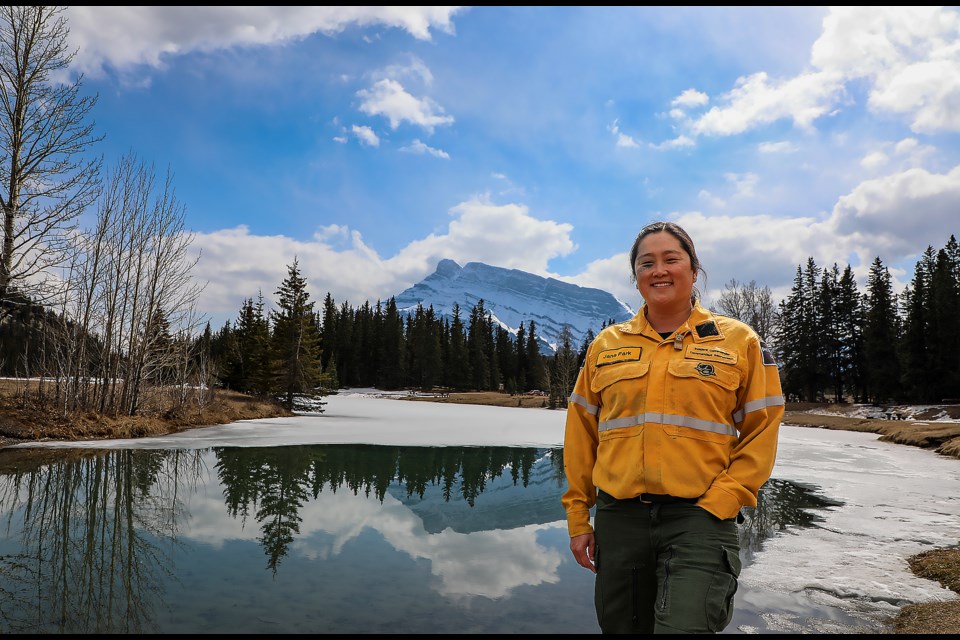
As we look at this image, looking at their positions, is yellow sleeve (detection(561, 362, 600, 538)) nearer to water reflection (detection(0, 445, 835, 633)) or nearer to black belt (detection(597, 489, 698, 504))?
black belt (detection(597, 489, 698, 504))

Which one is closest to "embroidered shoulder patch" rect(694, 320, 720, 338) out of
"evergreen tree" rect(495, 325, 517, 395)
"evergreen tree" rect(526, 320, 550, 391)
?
"evergreen tree" rect(526, 320, 550, 391)

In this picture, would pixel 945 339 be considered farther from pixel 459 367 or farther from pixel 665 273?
pixel 459 367

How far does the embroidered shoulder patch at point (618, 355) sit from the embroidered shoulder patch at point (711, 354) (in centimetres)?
21

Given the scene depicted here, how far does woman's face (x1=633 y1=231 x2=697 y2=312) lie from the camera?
2314mm

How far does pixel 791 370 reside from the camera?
155 ft

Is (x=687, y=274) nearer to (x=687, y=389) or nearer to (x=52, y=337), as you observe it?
(x=687, y=389)

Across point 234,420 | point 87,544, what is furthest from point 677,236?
point 234,420

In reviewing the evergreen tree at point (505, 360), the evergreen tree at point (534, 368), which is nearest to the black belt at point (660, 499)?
the evergreen tree at point (534, 368)

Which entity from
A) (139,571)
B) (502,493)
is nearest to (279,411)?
(502,493)

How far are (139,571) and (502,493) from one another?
207 inches

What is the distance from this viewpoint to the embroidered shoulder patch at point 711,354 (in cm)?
213

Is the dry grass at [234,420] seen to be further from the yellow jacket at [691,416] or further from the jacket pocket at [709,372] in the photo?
the jacket pocket at [709,372]

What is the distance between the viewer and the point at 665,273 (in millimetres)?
2314

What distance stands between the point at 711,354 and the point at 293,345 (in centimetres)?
2809
